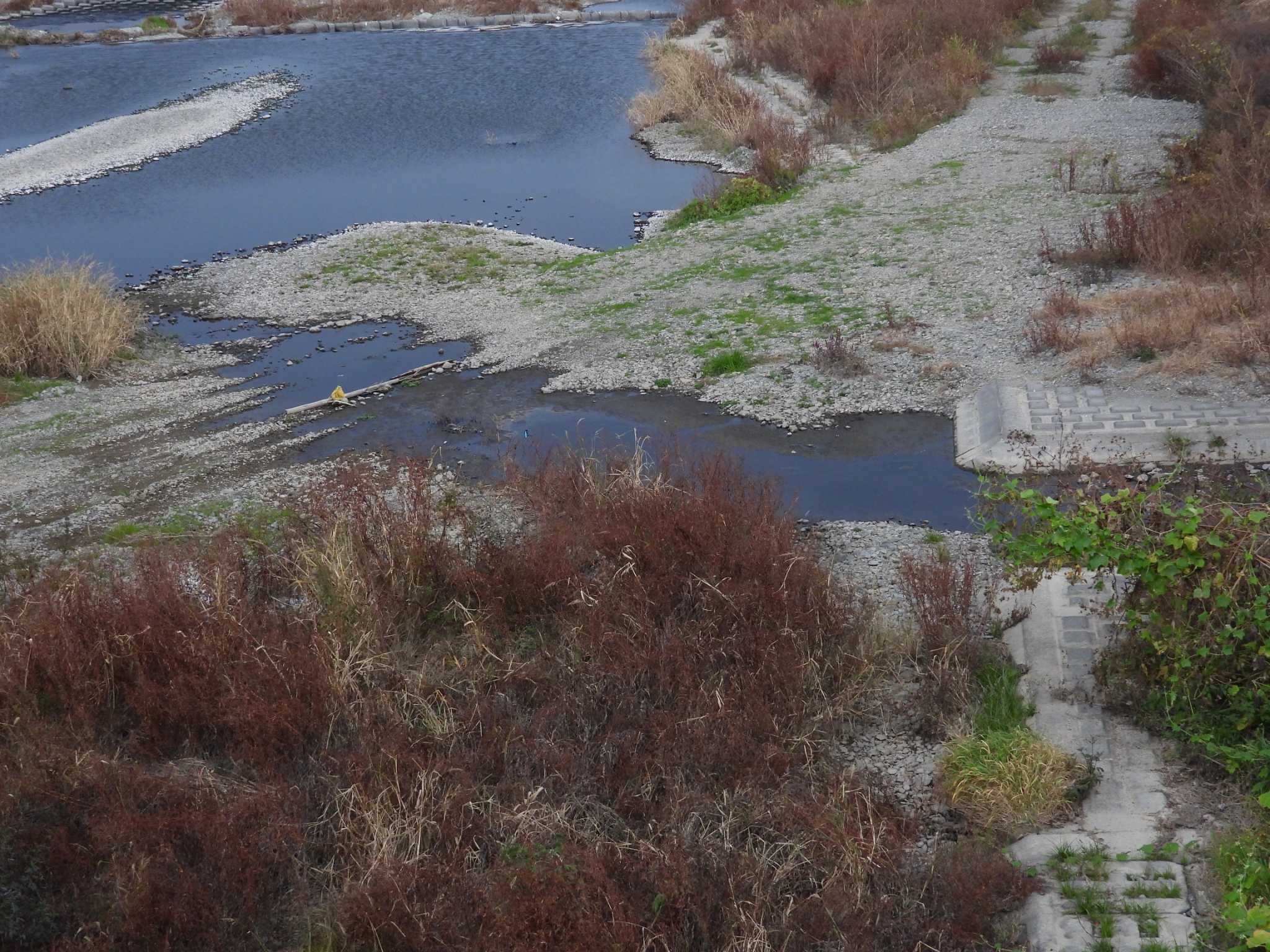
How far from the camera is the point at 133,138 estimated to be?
31.1 meters

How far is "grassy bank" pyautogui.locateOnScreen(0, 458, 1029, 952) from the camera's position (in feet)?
20.0

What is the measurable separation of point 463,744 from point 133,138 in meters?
28.7

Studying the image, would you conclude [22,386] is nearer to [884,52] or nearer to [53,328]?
[53,328]

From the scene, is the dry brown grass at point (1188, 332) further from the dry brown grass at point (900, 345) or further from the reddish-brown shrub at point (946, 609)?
the reddish-brown shrub at point (946, 609)

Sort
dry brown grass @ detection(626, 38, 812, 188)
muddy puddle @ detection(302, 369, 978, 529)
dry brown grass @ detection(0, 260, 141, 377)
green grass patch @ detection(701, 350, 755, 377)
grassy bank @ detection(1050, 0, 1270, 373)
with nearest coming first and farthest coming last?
muddy puddle @ detection(302, 369, 978, 529) < grassy bank @ detection(1050, 0, 1270, 373) < green grass patch @ detection(701, 350, 755, 377) < dry brown grass @ detection(0, 260, 141, 377) < dry brown grass @ detection(626, 38, 812, 188)

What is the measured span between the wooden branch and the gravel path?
1641 cm

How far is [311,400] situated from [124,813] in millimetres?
9049

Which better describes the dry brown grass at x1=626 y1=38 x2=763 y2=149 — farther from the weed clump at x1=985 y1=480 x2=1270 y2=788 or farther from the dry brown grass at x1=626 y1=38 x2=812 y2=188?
the weed clump at x1=985 y1=480 x2=1270 y2=788

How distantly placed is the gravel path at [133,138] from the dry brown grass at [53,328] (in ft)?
41.7

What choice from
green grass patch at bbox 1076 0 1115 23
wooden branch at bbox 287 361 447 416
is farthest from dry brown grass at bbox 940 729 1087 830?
green grass patch at bbox 1076 0 1115 23

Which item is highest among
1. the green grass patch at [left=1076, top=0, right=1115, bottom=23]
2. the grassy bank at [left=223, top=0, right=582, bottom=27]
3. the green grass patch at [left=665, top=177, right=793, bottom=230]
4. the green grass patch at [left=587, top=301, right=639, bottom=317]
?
the grassy bank at [left=223, top=0, right=582, bottom=27]

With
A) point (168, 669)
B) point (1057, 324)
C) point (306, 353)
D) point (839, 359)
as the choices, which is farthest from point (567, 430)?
point (168, 669)

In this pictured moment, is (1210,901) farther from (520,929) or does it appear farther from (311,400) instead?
(311,400)

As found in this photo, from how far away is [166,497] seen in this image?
12.2 metres
